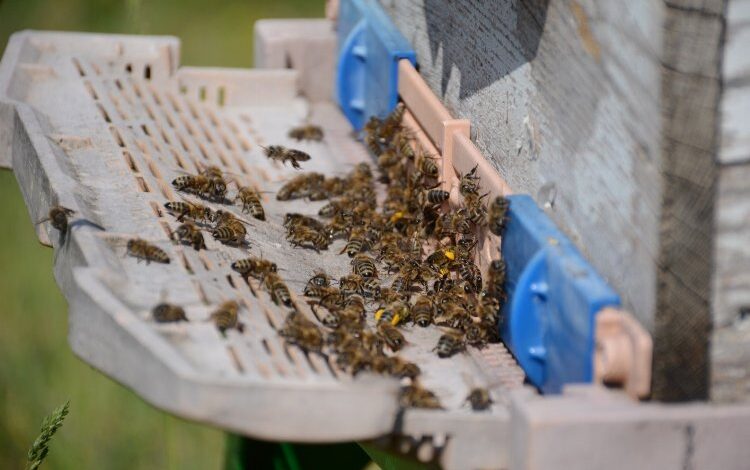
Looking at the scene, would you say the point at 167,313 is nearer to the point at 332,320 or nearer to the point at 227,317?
the point at 227,317

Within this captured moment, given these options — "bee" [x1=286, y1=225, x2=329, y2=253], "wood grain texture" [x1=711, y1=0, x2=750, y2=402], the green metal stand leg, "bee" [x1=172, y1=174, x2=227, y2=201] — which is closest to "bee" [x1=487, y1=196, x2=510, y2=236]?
"bee" [x1=286, y1=225, x2=329, y2=253]

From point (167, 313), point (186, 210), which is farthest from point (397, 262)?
point (167, 313)

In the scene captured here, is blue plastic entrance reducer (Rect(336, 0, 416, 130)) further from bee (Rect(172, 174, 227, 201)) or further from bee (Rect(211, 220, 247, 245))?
bee (Rect(211, 220, 247, 245))

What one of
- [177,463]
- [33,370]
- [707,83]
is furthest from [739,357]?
[33,370]

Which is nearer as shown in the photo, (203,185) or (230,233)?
(230,233)

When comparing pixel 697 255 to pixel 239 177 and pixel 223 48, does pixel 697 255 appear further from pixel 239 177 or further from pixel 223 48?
pixel 223 48

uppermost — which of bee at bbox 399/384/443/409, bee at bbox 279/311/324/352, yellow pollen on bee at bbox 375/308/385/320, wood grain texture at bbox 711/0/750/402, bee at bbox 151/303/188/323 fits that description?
wood grain texture at bbox 711/0/750/402
